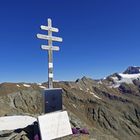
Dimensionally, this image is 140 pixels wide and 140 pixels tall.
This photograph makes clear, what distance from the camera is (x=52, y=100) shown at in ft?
78.5

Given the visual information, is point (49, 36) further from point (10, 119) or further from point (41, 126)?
point (10, 119)

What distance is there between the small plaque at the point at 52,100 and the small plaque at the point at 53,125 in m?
0.40

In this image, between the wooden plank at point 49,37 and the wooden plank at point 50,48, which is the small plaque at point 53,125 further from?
the wooden plank at point 49,37

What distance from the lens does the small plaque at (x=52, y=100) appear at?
923 inches

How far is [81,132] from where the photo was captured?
26016 mm

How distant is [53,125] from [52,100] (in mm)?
1837

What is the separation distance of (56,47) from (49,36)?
107 cm

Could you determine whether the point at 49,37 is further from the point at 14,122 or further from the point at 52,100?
the point at 14,122

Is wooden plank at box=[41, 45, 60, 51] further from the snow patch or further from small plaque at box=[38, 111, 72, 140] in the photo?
the snow patch

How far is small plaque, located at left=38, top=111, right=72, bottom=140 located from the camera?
2261 centimetres

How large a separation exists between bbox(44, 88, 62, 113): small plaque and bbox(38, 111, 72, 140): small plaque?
40 cm

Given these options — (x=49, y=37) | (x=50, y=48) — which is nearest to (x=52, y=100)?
(x=50, y=48)

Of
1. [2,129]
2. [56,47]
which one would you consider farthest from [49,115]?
[2,129]

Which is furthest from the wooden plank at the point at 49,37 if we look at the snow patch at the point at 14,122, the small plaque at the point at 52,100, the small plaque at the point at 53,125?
the snow patch at the point at 14,122
